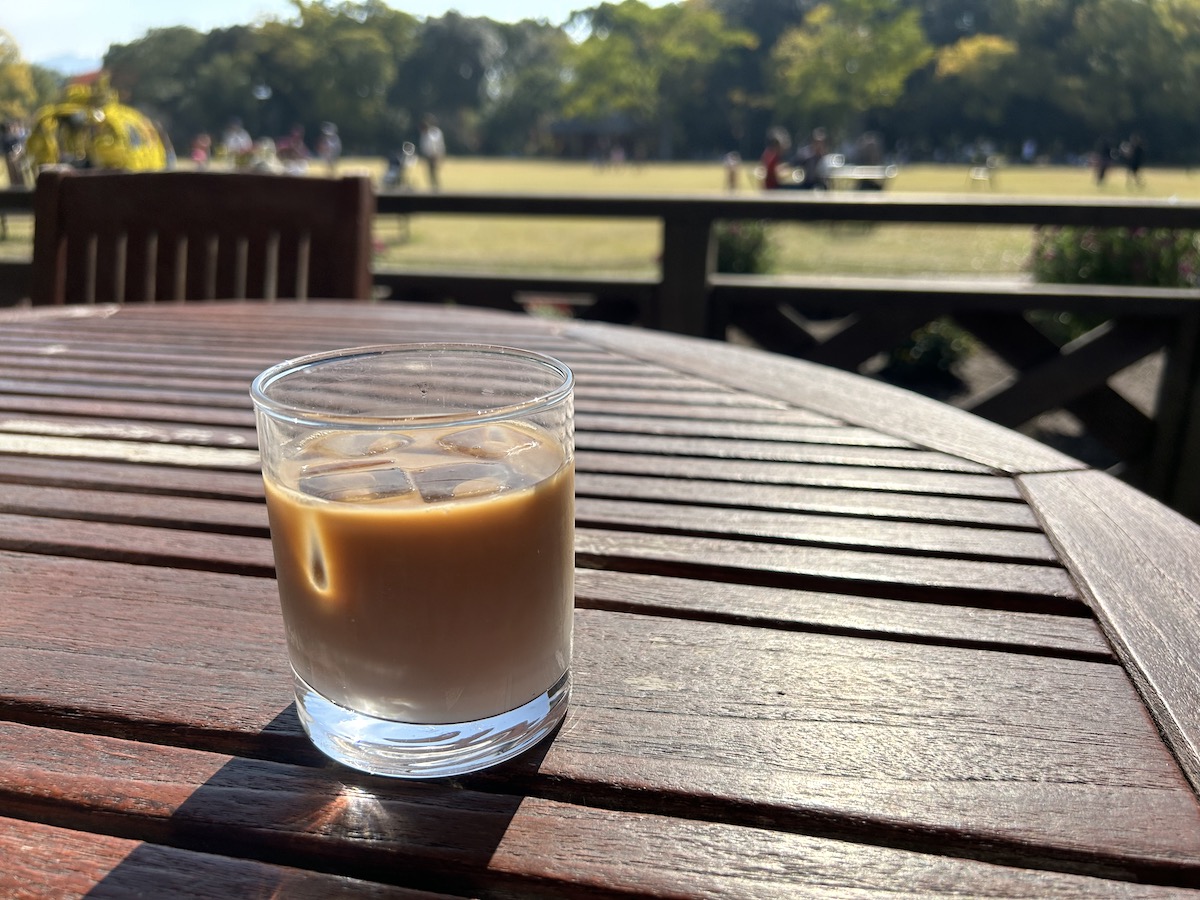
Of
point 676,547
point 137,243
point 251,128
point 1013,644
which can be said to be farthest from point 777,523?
point 251,128

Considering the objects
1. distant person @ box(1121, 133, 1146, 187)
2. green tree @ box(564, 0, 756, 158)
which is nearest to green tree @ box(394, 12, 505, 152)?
green tree @ box(564, 0, 756, 158)

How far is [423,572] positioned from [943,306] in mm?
2662

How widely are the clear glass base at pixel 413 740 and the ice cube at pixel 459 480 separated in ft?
0.37

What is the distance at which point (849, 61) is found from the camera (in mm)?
41938

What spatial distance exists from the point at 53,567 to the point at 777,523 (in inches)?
21.8

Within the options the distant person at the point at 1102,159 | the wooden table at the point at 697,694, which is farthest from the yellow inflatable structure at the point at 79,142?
the distant person at the point at 1102,159

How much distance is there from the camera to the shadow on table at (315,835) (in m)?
0.38

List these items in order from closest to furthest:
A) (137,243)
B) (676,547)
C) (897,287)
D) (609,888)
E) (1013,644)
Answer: (609,888), (1013,644), (676,547), (137,243), (897,287)

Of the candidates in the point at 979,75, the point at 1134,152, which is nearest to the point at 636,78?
the point at 979,75

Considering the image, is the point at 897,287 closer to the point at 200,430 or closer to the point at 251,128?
the point at 200,430

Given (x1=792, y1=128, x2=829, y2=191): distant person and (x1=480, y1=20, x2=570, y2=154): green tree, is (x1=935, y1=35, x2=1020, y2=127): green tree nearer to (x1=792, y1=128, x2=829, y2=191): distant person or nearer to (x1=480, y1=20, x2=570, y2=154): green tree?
(x1=792, y1=128, x2=829, y2=191): distant person

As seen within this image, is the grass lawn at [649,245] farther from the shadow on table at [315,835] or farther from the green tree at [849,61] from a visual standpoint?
the green tree at [849,61]

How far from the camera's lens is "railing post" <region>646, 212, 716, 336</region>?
9.29 ft

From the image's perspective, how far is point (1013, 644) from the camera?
0.57 m
